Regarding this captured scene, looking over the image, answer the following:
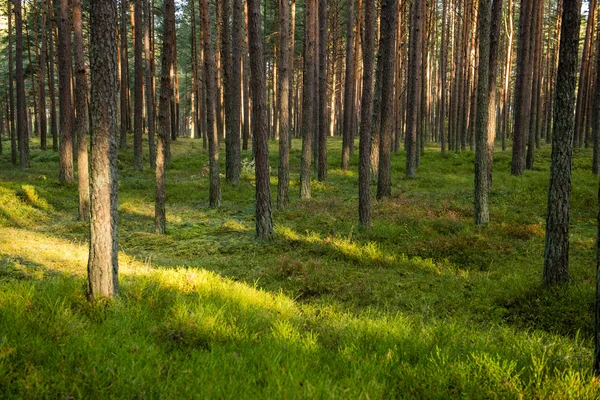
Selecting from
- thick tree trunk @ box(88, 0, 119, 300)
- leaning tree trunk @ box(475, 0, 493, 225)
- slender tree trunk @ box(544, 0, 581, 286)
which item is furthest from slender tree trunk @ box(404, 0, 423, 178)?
thick tree trunk @ box(88, 0, 119, 300)

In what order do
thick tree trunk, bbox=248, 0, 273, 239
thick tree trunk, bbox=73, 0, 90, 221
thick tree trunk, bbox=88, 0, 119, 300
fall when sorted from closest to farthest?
1. thick tree trunk, bbox=88, 0, 119, 300
2. thick tree trunk, bbox=248, 0, 273, 239
3. thick tree trunk, bbox=73, 0, 90, 221

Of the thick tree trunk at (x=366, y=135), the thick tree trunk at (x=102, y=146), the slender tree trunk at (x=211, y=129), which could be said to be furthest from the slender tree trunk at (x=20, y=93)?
the thick tree trunk at (x=102, y=146)

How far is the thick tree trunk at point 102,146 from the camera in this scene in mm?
4965

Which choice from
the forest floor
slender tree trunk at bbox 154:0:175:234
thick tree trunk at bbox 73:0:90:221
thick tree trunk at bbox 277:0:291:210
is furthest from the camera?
thick tree trunk at bbox 277:0:291:210

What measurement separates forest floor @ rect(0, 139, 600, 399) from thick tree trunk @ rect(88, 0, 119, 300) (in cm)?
47

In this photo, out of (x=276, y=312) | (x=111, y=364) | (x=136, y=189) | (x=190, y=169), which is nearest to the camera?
(x=111, y=364)

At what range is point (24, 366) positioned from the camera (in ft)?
11.2

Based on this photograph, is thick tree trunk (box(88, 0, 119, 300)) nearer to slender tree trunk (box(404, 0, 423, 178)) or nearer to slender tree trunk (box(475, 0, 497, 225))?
slender tree trunk (box(475, 0, 497, 225))

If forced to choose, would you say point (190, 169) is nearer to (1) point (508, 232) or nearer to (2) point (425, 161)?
(2) point (425, 161)

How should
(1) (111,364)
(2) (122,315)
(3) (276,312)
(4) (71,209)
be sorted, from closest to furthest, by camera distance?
(1) (111,364)
(2) (122,315)
(3) (276,312)
(4) (71,209)

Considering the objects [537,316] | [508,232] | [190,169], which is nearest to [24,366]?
[537,316]

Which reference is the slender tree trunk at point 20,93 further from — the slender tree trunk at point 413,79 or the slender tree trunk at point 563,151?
the slender tree trunk at point 563,151

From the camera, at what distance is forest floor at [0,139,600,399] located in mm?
3453

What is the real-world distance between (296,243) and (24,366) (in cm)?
728
